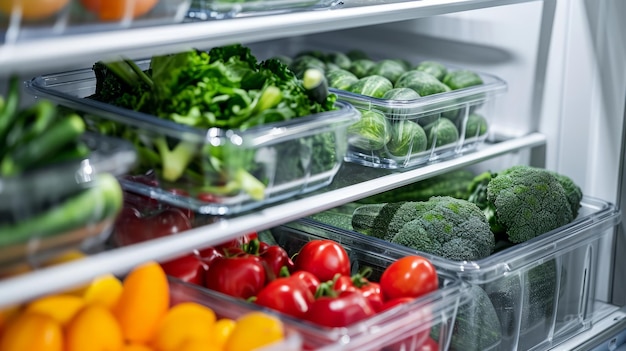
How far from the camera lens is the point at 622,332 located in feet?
7.03

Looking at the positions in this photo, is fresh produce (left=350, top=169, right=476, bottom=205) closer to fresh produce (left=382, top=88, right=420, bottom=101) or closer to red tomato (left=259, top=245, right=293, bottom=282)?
fresh produce (left=382, top=88, right=420, bottom=101)

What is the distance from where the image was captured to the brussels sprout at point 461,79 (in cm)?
207

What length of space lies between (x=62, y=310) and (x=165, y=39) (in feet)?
1.45

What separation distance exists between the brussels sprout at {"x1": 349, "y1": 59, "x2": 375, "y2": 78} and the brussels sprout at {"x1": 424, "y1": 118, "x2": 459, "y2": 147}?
0.94ft

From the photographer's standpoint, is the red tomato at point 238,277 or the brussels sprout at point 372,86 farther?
the brussels sprout at point 372,86

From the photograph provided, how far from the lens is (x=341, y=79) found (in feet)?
6.57

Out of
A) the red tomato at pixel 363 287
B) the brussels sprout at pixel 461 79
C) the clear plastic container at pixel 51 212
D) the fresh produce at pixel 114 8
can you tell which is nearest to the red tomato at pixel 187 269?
the red tomato at pixel 363 287

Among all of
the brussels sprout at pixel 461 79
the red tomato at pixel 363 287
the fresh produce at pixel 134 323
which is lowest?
the red tomato at pixel 363 287

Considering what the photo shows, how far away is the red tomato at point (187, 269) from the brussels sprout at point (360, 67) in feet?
2.28

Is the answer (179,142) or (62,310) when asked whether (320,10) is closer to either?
(179,142)

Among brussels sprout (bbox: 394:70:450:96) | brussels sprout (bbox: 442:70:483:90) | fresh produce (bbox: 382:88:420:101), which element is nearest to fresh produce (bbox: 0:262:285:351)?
fresh produce (bbox: 382:88:420:101)

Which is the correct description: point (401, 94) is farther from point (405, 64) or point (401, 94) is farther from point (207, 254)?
point (207, 254)

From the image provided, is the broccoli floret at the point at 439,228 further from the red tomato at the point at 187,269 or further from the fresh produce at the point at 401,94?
the red tomato at the point at 187,269

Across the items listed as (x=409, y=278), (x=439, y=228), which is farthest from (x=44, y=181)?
(x=439, y=228)
